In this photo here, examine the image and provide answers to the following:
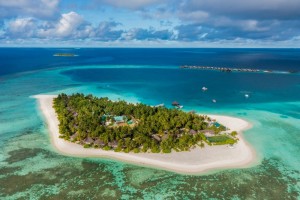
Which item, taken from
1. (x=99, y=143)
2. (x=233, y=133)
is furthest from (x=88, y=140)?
(x=233, y=133)

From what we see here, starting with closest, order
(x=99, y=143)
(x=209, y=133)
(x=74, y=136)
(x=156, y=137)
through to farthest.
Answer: (x=99, y=143)
(x=156, y=137)
(x=74, y=136)
(x=209, y=133)

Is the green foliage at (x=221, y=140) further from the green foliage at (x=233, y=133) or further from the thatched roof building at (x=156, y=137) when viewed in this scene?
the thatched roof building at (x=156, y=137)

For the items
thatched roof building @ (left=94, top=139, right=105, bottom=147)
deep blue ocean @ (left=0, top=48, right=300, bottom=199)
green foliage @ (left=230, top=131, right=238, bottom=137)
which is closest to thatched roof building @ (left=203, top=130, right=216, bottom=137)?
green foliage @ (left=230, top=131, right=238, bottom=137)

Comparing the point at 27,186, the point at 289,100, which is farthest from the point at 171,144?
the point at 289,100

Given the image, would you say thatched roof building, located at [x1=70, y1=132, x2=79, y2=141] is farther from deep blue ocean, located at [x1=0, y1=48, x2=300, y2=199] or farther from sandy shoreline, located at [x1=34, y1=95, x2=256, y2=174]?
deep blue ocean, located at [x1=0, y1=48, x2=300, y2=199]

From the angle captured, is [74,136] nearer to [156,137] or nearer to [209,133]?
[156,137]

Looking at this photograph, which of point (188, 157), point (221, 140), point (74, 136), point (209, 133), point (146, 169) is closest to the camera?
point (146, 169)

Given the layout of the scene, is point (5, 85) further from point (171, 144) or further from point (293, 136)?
point (293, 136)

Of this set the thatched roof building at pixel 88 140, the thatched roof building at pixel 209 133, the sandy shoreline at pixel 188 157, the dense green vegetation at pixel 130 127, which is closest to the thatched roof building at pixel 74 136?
the dense green vegetation at pixel 130 127

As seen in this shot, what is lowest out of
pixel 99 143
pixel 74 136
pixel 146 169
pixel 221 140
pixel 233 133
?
pixel 146 169
